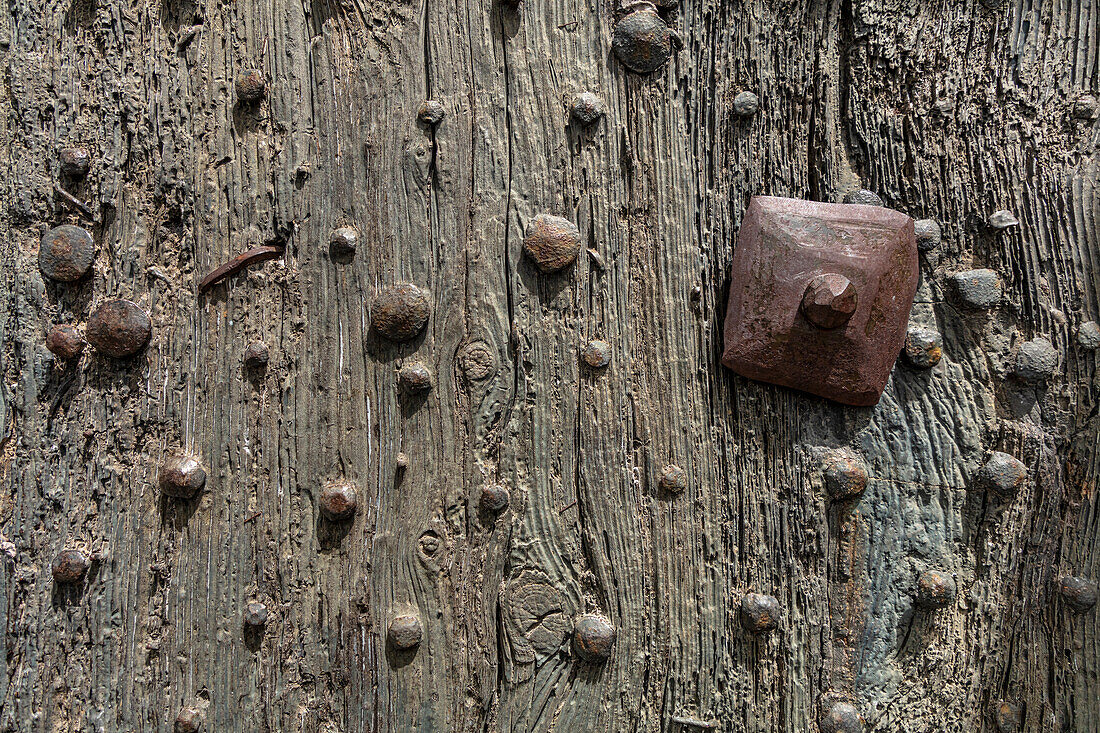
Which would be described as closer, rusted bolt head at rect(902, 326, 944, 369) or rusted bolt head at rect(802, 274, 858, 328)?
rusted bolt head at rect(802, 274, 858, 328)

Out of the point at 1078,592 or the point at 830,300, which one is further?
the point at 1078,592

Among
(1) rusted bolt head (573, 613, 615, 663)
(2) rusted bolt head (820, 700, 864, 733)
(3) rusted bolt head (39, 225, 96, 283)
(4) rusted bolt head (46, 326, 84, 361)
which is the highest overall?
(3) rusted bolt head (39, 225, 96, 283)

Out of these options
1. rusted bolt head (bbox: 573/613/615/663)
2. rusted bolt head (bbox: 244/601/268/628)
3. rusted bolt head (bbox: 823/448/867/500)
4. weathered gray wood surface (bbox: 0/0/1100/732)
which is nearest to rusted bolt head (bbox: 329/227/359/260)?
weathered gray wood surface (bbox: 0/0/1100/732)

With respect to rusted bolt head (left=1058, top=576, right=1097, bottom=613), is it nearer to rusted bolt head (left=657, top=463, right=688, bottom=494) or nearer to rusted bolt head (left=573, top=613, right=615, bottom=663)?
rusted bolt head (left=657, top=463, right=688, bottom=494)

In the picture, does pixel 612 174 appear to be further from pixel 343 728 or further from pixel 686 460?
pixel 343 728

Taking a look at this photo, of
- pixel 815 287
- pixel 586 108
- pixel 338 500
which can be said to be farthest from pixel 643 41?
pixel 338 500

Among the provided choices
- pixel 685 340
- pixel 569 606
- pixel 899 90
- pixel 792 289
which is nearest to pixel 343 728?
pixel 569 606

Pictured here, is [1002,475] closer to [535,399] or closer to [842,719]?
[842,719]
